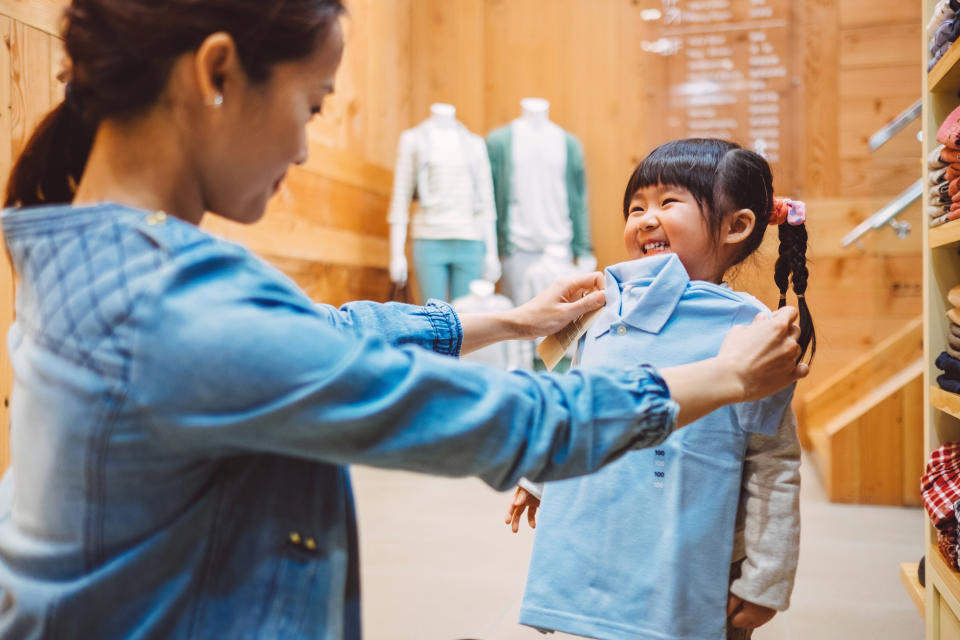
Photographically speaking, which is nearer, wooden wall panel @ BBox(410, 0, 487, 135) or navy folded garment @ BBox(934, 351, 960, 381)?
navy folded garment @ BBox(934, 351, 960, 381)

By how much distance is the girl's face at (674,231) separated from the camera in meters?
1.28

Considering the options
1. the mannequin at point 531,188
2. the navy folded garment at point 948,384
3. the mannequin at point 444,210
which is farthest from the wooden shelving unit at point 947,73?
the mannequin at point 531,188

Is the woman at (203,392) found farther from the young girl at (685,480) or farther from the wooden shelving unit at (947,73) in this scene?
the wooden shelving unit at (947,73)

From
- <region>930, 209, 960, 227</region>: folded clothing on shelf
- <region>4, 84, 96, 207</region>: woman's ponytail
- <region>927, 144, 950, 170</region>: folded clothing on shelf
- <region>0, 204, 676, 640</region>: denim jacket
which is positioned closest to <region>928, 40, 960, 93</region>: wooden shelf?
<region>927, 144, 950, 170</region>: folded clothing on shelf

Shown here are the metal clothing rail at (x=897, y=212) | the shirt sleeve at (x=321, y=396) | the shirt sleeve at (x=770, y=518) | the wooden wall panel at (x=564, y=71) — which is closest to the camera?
the shirt sleeve at (x=321, y=396)

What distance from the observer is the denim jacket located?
0.63 m

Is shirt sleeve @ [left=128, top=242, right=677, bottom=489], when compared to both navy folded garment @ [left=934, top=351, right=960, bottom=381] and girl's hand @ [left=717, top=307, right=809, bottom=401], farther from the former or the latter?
navy folded garment @ [left=934, top=351, right=960, bottom=381]

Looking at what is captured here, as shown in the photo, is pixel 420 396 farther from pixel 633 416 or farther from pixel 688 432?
pixel 688 432

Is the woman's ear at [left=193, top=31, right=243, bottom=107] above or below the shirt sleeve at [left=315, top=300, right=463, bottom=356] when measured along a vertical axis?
above

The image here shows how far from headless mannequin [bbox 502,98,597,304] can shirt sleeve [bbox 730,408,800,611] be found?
11.9 ft

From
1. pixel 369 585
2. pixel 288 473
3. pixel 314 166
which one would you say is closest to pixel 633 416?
pixel 288 473

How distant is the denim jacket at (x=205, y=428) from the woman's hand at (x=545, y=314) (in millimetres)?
587

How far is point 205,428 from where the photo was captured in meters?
0.63

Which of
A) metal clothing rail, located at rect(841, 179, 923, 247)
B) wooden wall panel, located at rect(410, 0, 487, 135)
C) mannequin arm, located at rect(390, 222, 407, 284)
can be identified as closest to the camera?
metal clothing rail, located at rect(841, 179, 923, 247)
